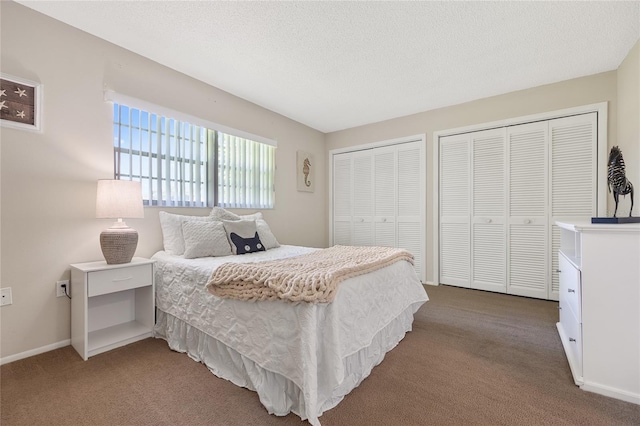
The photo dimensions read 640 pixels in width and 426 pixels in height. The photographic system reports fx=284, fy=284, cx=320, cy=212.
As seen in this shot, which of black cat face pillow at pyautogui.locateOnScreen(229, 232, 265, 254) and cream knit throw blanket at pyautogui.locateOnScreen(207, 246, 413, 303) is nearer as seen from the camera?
cream knit throw blanket at pyautogui.locateOnScreen(207, 246, 413, 303)

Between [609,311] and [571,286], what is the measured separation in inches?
13.2

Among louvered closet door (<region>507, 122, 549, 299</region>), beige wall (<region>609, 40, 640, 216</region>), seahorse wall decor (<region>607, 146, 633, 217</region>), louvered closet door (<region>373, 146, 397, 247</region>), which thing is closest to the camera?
seahorse wall decor (<region>607, 146, 633, 217</region>)

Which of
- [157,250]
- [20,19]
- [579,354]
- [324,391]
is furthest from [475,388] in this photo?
[20,19]

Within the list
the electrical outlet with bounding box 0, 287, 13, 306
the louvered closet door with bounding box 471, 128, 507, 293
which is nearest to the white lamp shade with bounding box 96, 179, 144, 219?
the electrical outlet with bounding box 0, 287, 13, 306

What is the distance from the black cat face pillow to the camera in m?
2.64

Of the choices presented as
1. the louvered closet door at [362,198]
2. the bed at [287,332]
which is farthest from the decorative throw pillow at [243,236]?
the louvered closet door at [362,198]

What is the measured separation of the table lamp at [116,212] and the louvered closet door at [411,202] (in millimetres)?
3277

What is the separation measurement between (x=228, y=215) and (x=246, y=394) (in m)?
1.77

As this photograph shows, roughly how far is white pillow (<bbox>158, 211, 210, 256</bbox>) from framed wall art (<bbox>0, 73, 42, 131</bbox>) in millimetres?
1057

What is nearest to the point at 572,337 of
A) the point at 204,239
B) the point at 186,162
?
the point at 204,239

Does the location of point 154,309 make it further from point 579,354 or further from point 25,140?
point 579,354

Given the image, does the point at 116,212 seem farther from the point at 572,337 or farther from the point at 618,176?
the point at 618,176

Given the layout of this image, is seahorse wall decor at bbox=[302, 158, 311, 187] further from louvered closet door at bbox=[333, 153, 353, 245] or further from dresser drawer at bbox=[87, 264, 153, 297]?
dresser drawer at bbox=[87, 264, 153, 297]

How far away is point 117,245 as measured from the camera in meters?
2.08
